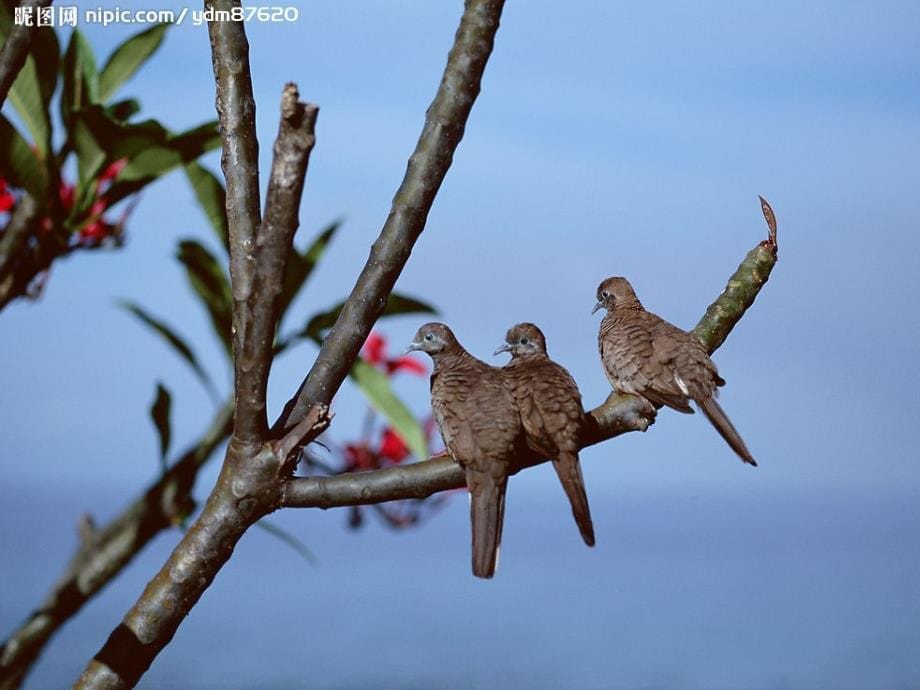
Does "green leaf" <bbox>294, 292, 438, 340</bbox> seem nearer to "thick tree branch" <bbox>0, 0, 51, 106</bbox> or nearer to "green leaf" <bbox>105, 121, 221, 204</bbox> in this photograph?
"green leaf" <bbox>105, 121, 221, 204</bbox>

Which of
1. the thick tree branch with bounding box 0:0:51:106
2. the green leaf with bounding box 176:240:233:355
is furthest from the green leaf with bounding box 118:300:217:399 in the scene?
the thick tree branch with bounding box 0:0:51:106

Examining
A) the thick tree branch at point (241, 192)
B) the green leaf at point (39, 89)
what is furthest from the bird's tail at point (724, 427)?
the green leaf at point (39, 89)

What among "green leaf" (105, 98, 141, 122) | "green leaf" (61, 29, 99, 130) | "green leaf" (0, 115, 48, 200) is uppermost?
"green leaf" (105, 98, 141, 122)

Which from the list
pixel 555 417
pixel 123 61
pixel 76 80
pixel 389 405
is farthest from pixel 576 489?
pixel 123 61

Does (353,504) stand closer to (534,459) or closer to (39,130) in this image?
(534,459)

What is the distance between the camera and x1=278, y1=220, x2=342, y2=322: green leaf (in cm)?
346

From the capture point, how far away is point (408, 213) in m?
1.85

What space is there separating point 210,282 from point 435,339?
1.58m

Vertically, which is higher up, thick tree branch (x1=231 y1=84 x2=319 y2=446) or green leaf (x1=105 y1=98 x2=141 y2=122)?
green leaf (x1=105 y1=98 x2=141 y2=122)

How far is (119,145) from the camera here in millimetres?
3049

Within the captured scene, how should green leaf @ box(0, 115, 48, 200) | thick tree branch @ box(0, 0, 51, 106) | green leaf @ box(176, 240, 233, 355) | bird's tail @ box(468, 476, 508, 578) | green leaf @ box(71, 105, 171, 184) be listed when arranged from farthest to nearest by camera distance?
green leaf @ box(176, 240, 233, 355) < green leaf @ box(71, 105, 171, 184) < green leaf @ box(0, 115, 48, 200) < thick tree branch @ box(0, 0, 51, 106) < bird's tail @ box(468, 476, 508, 578)

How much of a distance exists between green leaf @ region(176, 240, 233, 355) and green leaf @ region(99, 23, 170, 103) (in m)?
0.52

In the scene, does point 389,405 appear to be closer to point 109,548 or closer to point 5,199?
point 109,548

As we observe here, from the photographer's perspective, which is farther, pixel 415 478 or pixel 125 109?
pixel 125 109
